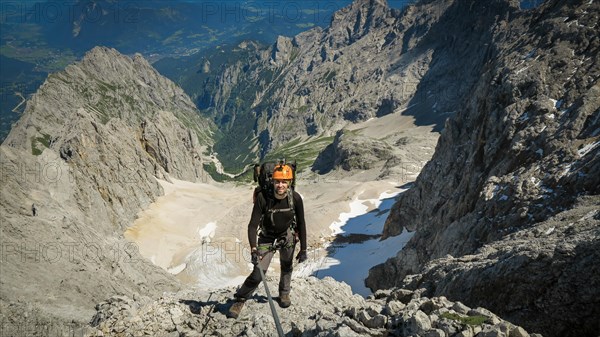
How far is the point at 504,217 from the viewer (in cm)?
2503

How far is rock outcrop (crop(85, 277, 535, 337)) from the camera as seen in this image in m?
9.71

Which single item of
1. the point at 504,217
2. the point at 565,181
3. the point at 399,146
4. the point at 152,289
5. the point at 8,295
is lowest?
the point at 399,146

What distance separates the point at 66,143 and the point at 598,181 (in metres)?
80.5

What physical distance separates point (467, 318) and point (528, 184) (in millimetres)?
19180

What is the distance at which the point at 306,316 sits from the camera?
49.7ft

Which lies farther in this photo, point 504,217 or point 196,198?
point 196,198

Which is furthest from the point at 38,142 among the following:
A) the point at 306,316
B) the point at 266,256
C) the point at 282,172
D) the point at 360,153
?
the point at 282,172

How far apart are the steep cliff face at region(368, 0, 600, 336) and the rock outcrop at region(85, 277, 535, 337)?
6.99 ft

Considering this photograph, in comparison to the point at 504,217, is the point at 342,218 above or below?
below

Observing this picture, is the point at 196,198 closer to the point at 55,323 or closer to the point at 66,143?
the point at 66,143

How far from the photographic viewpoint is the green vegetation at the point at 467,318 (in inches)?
369

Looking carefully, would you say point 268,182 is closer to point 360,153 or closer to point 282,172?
point 282,172

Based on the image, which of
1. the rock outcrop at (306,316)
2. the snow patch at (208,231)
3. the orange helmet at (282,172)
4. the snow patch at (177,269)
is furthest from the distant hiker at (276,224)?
the snow patch at (208,231)

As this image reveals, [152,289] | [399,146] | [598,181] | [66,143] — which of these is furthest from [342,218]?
[399,146]
